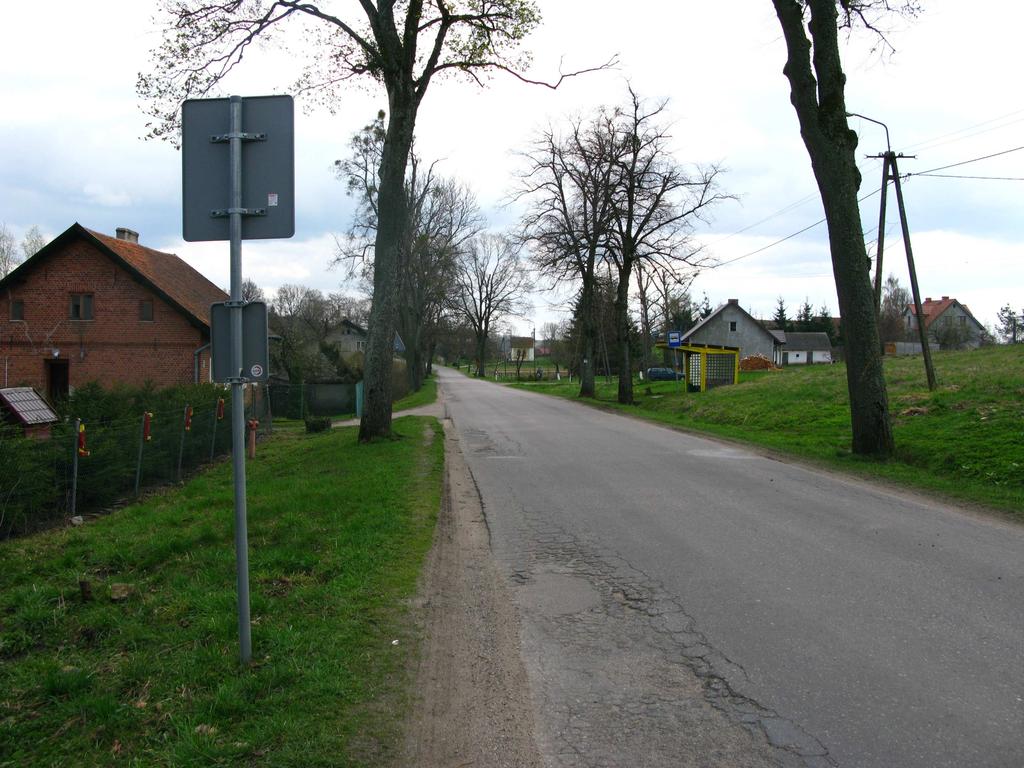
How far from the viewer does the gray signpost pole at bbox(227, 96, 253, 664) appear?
409cm

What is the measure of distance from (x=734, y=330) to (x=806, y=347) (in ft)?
61.6

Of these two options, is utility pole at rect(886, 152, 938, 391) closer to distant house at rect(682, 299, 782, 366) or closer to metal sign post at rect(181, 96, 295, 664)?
metal sign post at rect(181, 96, 295, 664)

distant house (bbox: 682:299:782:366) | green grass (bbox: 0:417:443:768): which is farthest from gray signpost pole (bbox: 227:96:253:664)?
distant house (bbox: 682:299:782:366)

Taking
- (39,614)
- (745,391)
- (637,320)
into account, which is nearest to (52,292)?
(745,391)

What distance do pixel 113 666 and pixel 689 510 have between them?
625 centimetres

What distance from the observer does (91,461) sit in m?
10.9

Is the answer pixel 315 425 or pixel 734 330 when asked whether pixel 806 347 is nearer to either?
pixel 734 330

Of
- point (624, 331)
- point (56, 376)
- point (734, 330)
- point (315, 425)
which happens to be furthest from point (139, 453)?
point (734, 330)

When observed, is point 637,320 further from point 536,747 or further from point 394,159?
point 536,747

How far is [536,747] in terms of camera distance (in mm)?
3525

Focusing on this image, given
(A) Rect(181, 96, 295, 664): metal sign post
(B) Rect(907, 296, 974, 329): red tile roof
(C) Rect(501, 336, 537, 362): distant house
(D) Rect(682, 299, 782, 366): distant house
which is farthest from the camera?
(C) Rect(501, 336, 537, 362): distant house

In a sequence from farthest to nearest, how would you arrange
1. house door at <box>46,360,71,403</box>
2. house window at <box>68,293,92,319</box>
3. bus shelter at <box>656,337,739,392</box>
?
bus shelter at <box>656,337,739,392</box>
house door at <box>46,360,71,403</box>
house window at <box>68,293,92,319</box>

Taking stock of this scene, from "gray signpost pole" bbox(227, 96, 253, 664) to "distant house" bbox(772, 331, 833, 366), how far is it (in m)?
87.2

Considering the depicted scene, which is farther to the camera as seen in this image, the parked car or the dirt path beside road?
the parked car
